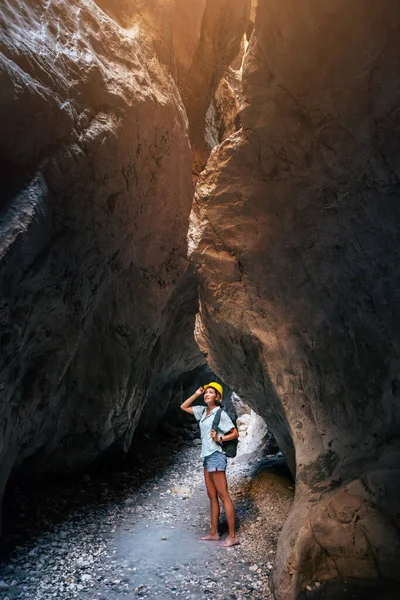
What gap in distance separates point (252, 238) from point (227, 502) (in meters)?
3.09

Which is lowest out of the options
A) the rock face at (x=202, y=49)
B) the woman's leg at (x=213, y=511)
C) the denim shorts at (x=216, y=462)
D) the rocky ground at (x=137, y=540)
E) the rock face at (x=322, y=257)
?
the rocky ground at (x=137, y=540)

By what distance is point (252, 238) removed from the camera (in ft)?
14.1

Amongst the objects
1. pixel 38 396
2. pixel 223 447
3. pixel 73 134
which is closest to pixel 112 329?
pixel 38 396

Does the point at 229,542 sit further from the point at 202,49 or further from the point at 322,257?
the point at 202,49

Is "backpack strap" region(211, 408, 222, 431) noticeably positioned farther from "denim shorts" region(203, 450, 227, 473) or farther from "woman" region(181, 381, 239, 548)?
"denim shorts" region(203, 450, 227, 473)

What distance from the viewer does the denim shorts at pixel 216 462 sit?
5270mm

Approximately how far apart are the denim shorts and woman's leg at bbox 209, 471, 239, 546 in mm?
54

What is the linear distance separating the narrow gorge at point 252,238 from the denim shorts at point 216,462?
0.89m

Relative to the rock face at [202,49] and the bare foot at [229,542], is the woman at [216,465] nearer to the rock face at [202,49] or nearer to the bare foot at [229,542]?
the bare foot at [229,542]

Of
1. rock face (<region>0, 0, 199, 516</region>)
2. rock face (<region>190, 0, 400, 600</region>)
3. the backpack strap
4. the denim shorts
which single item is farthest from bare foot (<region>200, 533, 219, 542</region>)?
rock face (<region>0, 0, 199, 516</region>)

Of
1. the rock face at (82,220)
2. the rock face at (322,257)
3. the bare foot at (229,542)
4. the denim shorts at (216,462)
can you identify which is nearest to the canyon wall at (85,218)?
the rock face at (82,220)

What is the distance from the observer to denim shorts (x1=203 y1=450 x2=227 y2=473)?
17.3 ft

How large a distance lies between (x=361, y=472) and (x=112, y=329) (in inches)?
196

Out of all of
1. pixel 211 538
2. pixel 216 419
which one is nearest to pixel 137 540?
pixel 211 538
